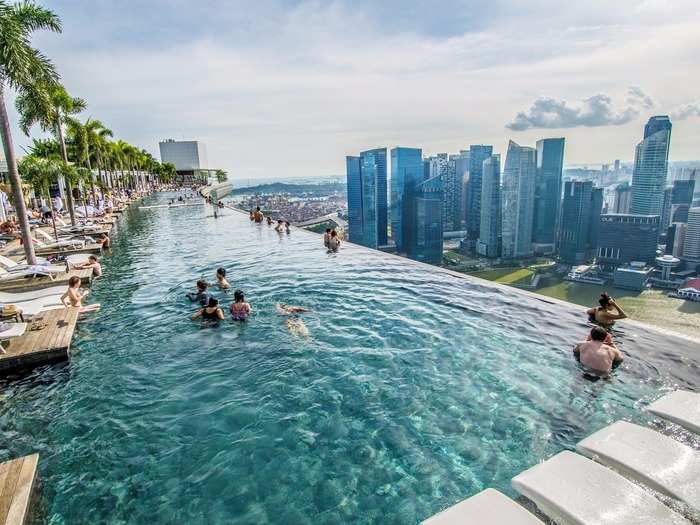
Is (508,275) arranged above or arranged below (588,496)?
below

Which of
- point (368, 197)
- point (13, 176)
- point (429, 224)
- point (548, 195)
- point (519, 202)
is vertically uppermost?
point (13, 176)

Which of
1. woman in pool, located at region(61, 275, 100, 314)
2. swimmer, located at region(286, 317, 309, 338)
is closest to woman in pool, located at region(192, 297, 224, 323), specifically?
swimmer, located at region(286, 317, 309, 338)

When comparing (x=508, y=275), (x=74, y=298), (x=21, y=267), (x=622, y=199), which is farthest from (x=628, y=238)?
(x=21, y=267)

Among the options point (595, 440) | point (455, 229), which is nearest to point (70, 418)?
point (595, 440)

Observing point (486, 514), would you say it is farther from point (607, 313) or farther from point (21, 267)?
point (21, 267)

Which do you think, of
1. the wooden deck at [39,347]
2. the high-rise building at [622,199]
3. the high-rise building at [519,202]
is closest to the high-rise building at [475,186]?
the high-rise building at [519,202]

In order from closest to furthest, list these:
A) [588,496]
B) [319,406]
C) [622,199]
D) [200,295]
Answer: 1. [588,496]
2. [319,406]
3. [200,295]
4. [622,199]
